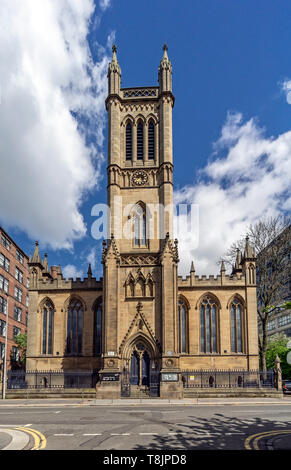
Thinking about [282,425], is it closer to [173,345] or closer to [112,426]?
[112,426]

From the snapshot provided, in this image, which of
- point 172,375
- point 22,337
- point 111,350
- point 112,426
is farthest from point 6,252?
point 112,426

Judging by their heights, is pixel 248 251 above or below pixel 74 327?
above

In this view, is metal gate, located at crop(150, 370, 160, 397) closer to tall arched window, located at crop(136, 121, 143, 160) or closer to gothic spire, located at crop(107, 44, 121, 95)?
tall arched window, located at crop(136, 121, 143, 160)

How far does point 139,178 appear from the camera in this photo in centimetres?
4253

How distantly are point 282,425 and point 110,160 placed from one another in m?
30.6

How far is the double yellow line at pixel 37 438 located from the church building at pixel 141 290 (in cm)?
1992

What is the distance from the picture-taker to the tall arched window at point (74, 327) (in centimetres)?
4250

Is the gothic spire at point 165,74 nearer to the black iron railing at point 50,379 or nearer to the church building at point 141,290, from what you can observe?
the church building at point 141,290

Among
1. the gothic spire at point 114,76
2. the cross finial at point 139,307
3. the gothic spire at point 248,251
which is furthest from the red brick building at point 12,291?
the gothic spire at point 248,251

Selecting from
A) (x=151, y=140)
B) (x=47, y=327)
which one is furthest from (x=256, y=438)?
(x=151, y=140)

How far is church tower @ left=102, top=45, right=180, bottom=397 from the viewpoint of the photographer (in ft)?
119

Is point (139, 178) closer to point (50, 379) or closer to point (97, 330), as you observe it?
point (97, 330)

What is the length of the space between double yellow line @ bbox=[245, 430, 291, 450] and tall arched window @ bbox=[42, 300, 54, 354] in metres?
30.5

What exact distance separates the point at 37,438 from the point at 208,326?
1185 inches
